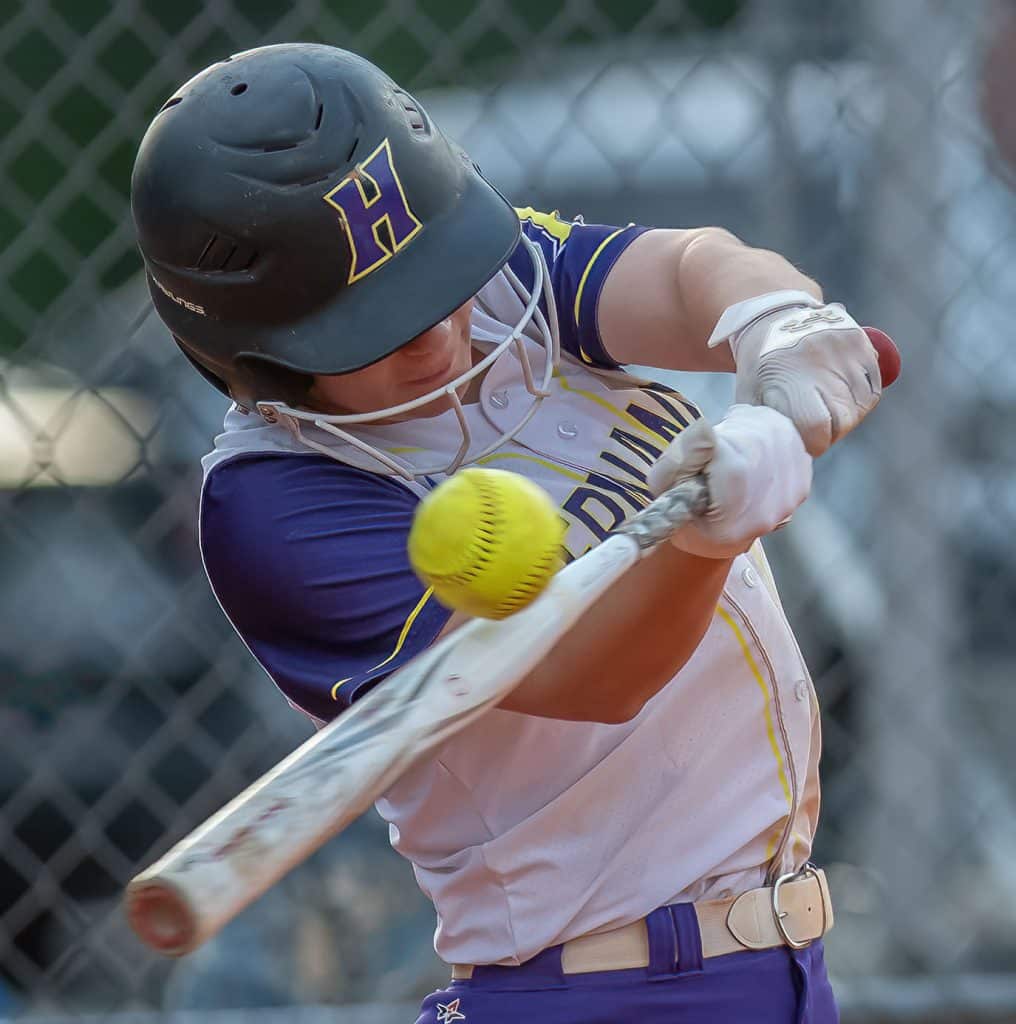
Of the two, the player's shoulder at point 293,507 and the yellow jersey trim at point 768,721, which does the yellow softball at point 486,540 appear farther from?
the yellow jersey trim at point 768,721

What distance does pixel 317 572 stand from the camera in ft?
4.46

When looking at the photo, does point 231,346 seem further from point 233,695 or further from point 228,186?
point 233,695

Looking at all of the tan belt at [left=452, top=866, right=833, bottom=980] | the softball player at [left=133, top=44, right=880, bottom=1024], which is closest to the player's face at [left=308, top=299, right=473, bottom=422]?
the softball player at [left=133, top=44, right=880, bottom=1024]

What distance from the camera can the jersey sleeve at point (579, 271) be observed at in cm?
156

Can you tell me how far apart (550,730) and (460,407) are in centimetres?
30

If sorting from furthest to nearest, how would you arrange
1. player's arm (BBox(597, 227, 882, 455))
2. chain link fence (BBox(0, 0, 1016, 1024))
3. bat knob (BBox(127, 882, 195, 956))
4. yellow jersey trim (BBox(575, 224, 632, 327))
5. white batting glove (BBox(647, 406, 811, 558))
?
chain link fence (BBox(0, 0, 1016, 1024)), yellow jersey trim (BBox(575, 224, 632, 327)), player's arm (BBox(597, 227, 882, 455)), white batting glove (BBox(647, 406, 811, 558)), bat knob (BBox(127, 882, 195, 956))

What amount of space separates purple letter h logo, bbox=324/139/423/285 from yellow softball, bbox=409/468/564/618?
369 millimetres

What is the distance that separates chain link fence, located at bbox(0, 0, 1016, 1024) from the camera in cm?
261

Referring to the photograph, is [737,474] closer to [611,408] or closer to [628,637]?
[628,637]

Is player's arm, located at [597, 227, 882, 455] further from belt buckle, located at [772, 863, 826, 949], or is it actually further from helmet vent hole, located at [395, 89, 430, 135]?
belt buckle, located at [772, 863, 826, 949]

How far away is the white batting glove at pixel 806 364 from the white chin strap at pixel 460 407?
0.17m

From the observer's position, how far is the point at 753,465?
1196mm

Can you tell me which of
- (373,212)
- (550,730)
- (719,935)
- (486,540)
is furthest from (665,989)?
(373,212)

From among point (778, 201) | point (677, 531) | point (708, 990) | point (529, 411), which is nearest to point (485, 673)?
point (677, 531)
